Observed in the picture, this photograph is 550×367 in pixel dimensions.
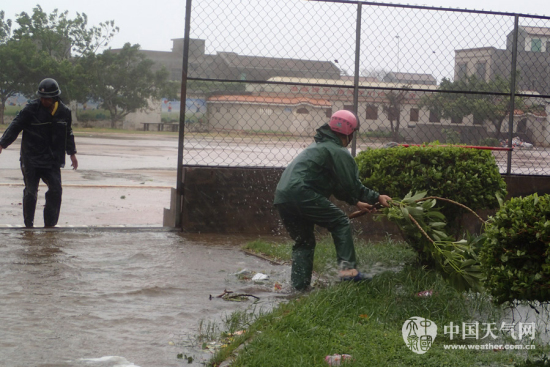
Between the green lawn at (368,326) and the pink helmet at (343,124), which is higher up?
the pink helmet at (343,124)

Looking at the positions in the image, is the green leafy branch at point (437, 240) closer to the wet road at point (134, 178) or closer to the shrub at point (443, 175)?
the shrub at point (443, 175)

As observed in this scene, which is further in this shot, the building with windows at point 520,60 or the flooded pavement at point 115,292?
the building with windows at point 520,60

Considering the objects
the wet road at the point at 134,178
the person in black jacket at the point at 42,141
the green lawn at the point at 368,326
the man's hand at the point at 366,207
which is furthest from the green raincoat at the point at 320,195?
the person in black jacket at the point at 42,141

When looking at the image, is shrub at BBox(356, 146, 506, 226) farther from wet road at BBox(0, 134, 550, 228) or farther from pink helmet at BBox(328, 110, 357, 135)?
wet road at BBox(0, 134, 550, 228)

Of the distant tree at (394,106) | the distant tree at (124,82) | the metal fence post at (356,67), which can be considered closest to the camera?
the metal fence post at (356,67)

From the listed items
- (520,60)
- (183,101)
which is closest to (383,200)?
(183,101)

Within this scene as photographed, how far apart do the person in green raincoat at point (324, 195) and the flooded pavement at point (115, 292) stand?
0.46m

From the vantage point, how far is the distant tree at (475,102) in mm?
8430

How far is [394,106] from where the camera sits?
8281 mm

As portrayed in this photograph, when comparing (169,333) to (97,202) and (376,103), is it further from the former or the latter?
(97,202)

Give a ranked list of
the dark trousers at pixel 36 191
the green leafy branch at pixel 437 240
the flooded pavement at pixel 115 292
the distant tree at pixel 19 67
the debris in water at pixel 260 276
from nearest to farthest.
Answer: the flooded pavement at pixel 115 292 → the green leafy branch at pixel 437 240 → the debris in water at pixel 260 276 → the dark trousers at pixel 36 191 → the distant tree at pixel 19 67

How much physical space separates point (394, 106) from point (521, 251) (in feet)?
16.7

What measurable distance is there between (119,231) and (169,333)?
4.02m

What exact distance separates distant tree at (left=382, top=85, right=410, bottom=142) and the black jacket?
401 centimetres
